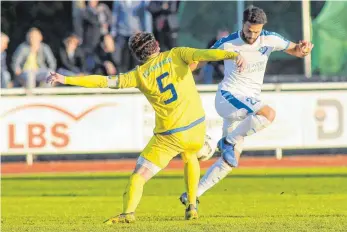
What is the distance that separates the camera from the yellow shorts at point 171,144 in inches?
479

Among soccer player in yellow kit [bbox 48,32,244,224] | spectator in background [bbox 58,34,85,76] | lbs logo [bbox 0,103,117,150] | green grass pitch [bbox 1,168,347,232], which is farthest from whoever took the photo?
spectator in background [bbox 58,34,85,76]

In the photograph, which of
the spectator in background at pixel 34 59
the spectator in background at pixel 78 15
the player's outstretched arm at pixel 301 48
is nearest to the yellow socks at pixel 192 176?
the player's outstretched arm at pixel 301 48

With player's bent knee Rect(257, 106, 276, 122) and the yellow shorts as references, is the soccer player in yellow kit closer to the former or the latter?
the yellow shorts

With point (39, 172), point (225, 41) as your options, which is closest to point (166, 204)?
point (225, 41)

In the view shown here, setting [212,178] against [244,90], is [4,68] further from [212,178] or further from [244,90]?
[212,178]

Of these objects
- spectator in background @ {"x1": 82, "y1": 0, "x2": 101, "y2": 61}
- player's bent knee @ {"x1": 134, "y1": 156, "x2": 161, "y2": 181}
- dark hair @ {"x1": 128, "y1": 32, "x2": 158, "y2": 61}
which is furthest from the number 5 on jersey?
A: spectator in background @ {"x1": 82, "y1": 0, "x2": 101, "y2": 61}

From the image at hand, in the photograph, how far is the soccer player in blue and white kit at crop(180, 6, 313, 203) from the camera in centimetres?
1322

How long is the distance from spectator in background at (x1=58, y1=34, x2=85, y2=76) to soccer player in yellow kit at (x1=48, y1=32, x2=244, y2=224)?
12.5 m

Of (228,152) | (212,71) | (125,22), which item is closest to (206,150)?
(228,152)

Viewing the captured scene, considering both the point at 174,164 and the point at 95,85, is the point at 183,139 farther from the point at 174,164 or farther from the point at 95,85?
the point at 174,164

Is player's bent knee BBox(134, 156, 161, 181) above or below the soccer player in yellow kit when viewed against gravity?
below

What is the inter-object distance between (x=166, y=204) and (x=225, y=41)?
2.46 meters

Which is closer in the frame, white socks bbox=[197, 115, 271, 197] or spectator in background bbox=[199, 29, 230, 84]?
white socks bbox=[197, 115, 271, 197]

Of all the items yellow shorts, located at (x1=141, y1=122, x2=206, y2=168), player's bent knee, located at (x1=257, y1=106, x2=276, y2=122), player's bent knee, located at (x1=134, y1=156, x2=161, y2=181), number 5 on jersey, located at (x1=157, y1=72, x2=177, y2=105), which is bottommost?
player's bent knee, located at (x1=134, y1=156, x2=161, y2=181)
